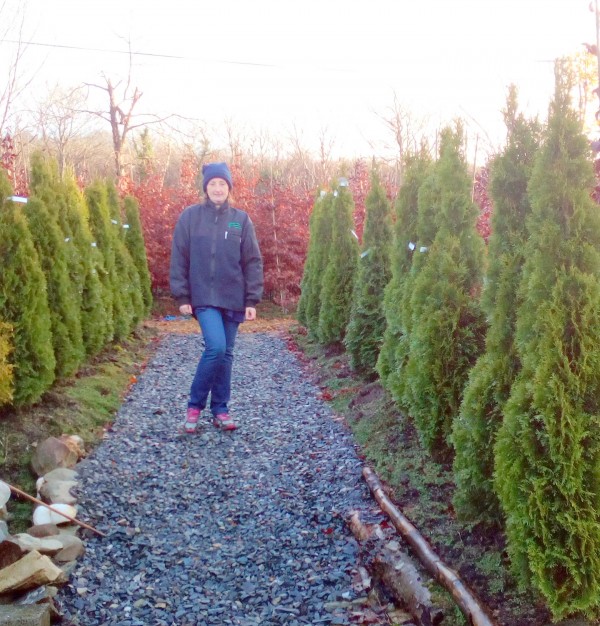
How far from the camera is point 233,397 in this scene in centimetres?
660

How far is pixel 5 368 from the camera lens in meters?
4.50

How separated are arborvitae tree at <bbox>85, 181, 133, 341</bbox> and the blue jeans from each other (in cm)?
416

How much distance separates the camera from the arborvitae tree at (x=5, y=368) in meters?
4.48

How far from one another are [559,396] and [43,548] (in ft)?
8.53

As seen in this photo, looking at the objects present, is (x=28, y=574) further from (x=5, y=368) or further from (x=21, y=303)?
(x=21, y=303)

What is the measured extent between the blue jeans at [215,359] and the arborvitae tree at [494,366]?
2.19 meters

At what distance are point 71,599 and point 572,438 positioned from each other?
93.3 inches

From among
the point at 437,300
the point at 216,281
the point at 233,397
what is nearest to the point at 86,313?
the point at 233,397

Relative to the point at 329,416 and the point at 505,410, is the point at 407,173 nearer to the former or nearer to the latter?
the point at 329,416

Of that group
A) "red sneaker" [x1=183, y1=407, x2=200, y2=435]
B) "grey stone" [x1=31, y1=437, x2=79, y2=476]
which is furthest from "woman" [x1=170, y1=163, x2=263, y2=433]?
"grey stone" [x1=31, y1=437, x2=79, y2=476]

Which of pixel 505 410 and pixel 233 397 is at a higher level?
pixel 505 410

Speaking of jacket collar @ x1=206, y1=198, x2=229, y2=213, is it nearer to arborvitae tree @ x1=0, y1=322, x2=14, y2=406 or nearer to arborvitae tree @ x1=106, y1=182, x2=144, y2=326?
arborvitae tree @ x1=0, y1=322, x2=14, y2=406

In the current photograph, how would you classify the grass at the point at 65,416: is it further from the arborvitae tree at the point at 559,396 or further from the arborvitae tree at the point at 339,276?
the arborvitae tree at the point at 559,396

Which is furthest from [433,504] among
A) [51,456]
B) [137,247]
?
[137,247]
